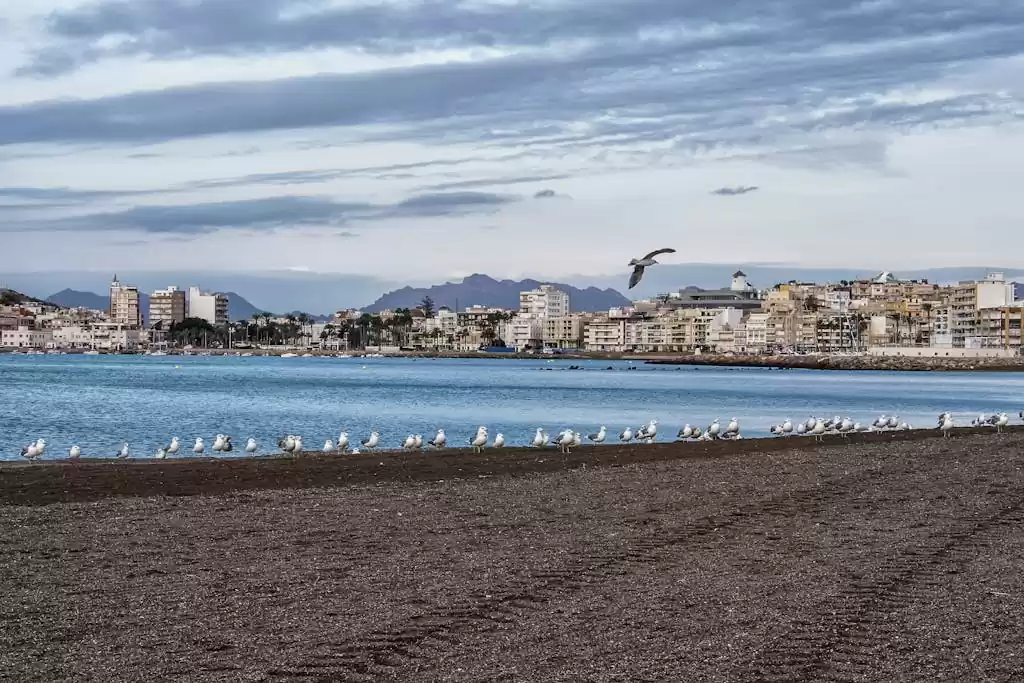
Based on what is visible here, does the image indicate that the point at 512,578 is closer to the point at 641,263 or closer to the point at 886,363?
the point at 641,263

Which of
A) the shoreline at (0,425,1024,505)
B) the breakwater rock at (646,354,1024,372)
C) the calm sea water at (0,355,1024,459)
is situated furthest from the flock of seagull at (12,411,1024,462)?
the breakwater rock at (646,354,1024,372)

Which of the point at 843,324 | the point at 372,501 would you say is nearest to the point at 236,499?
the point at 372,501

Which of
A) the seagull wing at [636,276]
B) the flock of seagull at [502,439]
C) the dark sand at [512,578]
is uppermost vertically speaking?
the seagull wing at [636,276]

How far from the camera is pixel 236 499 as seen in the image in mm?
14438

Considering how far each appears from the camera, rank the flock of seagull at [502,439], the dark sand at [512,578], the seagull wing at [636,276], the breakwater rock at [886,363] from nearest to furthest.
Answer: the dark sand at [512,578] < the seagull wing at [636,276] < the flock of seagull at [502,439] < the breakwater rock at [886,363]

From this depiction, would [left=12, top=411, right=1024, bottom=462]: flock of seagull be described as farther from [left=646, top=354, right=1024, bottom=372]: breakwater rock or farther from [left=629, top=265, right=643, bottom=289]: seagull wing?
[left=646, top=354, right=1024, bottom=372]: breakwater rock

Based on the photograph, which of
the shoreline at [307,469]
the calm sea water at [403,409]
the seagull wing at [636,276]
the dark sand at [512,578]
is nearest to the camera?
the dark sand at [512,578]

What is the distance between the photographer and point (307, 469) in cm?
1841

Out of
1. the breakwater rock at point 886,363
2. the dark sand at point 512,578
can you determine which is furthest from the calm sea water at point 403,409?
the breakwater rock at point 886,363

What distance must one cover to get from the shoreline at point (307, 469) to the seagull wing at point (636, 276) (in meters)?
2.55

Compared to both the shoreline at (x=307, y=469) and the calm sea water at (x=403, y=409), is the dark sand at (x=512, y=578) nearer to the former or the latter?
the shoreline at (x=307, y=469)

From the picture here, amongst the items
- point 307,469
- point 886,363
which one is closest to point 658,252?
point 307,469

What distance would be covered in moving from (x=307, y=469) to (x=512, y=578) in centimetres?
921

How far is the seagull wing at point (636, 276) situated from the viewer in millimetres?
20091
